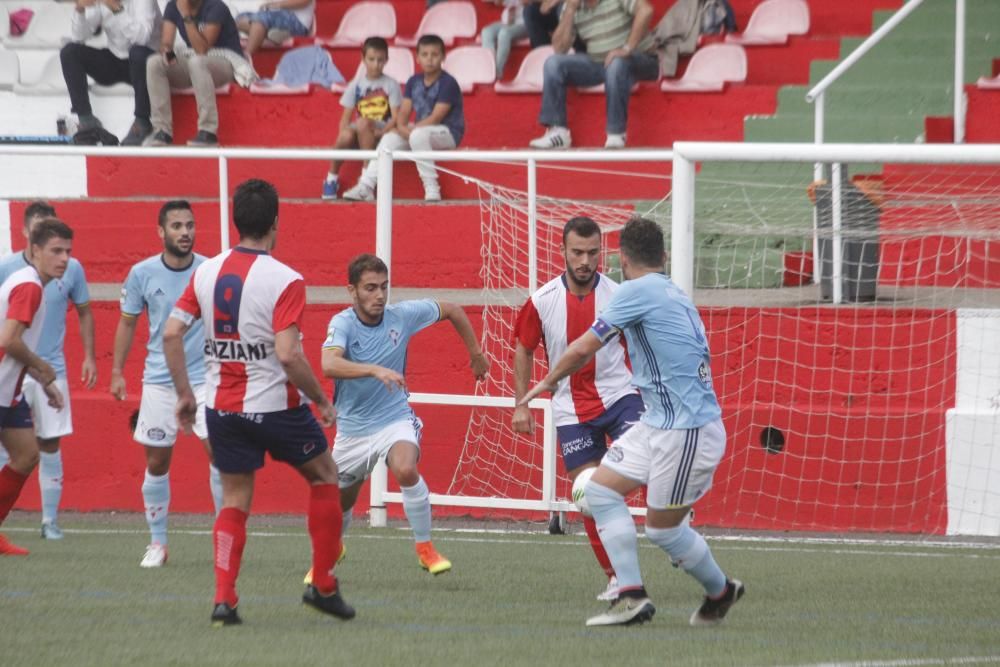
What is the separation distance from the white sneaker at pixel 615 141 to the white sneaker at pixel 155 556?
20.9 feet

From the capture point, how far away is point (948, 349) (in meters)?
10.7

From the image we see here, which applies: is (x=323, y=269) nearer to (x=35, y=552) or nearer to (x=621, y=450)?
(x=35, y=552)

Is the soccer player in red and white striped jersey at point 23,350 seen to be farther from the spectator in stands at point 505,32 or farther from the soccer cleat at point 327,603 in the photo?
the spectator in stands at point 505,32

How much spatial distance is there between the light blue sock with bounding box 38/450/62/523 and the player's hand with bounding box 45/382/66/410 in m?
0.98

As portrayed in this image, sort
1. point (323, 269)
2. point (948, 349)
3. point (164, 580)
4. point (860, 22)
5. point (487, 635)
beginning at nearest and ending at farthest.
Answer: point (487, 635) < point (164, 580) < point (948, 349) < point (323, 269) < point (860, 22)

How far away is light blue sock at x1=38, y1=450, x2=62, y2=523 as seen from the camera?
1027cm

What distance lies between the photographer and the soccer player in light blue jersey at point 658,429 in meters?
6.63

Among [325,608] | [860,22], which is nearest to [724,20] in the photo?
[860,22]

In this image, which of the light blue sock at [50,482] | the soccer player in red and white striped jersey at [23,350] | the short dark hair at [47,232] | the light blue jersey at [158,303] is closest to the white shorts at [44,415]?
the light blue sock at [50,482]

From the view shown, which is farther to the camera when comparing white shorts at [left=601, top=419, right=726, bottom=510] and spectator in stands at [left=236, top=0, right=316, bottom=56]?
spectator in stands at [left=236, top=0, right=316, bottom=56]

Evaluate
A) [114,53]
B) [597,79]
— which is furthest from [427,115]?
Answer: [114,53]

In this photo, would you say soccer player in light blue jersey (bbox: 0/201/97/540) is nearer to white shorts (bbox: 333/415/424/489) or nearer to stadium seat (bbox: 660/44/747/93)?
white shorts (bbox: 333/415/424/489)

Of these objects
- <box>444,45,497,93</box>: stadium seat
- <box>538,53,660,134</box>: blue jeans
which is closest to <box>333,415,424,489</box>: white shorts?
<box>538,53,660,134</box>: blue jeans

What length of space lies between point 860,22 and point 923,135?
83.6 inches
